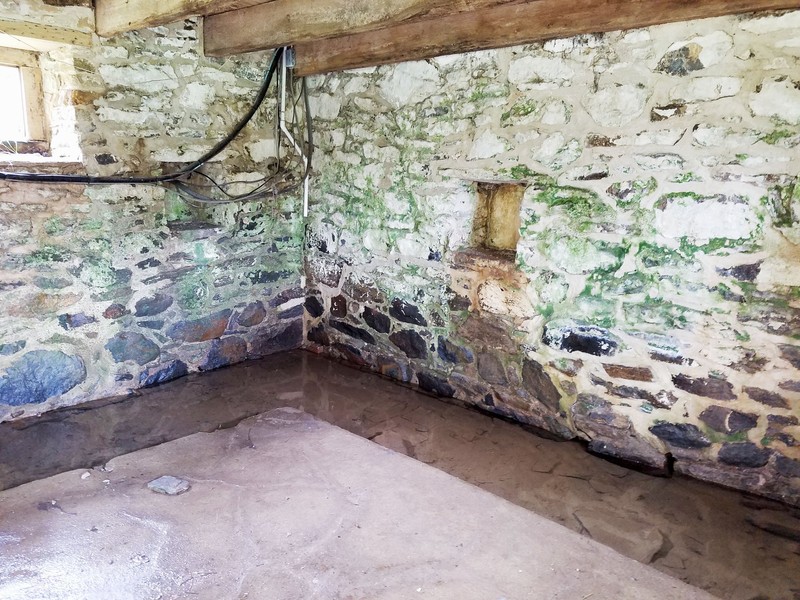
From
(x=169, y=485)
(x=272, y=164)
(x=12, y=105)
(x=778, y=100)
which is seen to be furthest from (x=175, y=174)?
(x=778, y=100)

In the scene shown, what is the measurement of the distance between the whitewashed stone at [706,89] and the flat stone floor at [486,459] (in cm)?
162

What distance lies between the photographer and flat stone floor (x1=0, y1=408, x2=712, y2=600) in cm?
183

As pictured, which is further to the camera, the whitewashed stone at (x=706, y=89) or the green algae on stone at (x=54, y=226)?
the green algae on stone at (x=54, y=226)

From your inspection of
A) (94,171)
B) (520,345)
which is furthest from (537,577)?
(94,171)

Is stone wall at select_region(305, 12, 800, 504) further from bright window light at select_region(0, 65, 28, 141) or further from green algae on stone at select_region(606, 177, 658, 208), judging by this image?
bright window light at select_region(0, 65, 28, 141)

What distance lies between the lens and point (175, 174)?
3.13 meters

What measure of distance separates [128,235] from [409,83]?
1.75 m

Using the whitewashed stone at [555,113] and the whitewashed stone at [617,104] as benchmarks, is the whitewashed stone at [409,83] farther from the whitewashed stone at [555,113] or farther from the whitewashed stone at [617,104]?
the whitewashed stone at [617,104]

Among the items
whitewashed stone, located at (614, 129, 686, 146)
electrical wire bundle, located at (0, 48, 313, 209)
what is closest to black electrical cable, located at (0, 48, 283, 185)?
electrical wire bundle, located at (0, 48, 313, 209)

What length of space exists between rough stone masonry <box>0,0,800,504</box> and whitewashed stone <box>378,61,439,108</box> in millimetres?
15

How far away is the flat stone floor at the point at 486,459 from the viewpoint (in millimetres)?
2057

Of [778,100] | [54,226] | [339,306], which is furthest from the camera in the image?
[339,306]

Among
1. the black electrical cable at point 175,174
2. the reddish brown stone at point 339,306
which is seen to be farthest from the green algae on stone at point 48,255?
the reddish brown stone at point 339,306

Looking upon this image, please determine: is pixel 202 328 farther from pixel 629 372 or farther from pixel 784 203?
pixel 784 203
